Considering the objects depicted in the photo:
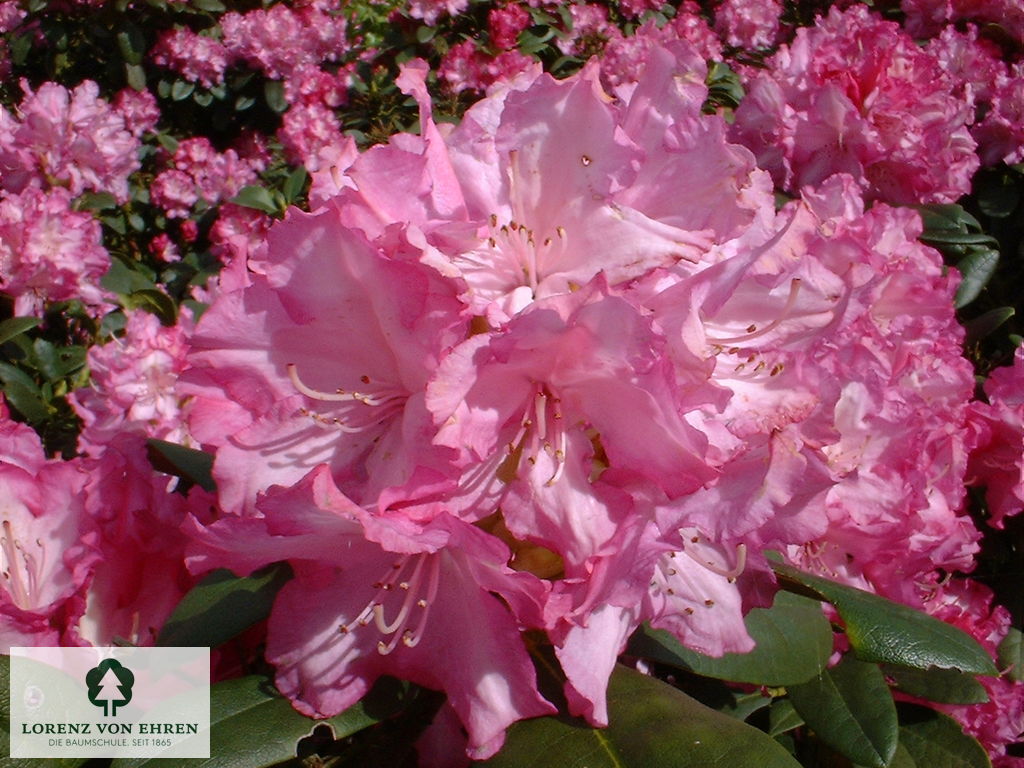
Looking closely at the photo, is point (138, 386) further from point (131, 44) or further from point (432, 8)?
point (131, 44)

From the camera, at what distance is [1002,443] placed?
1351 millimetres

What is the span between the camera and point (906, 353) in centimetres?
112

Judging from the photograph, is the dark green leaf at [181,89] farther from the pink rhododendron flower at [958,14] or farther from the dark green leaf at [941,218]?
the dark green leaf at [941,218]

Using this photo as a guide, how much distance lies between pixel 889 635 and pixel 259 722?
540 millimetres

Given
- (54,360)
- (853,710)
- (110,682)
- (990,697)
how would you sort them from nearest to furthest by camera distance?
(110,682), (853,710), (990,697), (54,360)

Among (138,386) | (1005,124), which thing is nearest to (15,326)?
(138,386)

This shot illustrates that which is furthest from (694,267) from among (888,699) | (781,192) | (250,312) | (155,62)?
(155,62)

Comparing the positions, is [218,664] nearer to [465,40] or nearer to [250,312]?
[250,312]

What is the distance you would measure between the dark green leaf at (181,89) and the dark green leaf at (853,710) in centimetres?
270

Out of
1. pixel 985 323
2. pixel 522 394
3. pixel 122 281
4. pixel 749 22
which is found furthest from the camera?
pixel 749 22

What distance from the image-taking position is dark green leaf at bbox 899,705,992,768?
3.09ft

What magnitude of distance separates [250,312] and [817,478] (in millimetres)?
423

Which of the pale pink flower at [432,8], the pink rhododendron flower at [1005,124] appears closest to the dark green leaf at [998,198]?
the pink rhododendron flower at [1005,124]

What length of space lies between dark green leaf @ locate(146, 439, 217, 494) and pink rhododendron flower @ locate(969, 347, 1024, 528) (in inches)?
42.4
